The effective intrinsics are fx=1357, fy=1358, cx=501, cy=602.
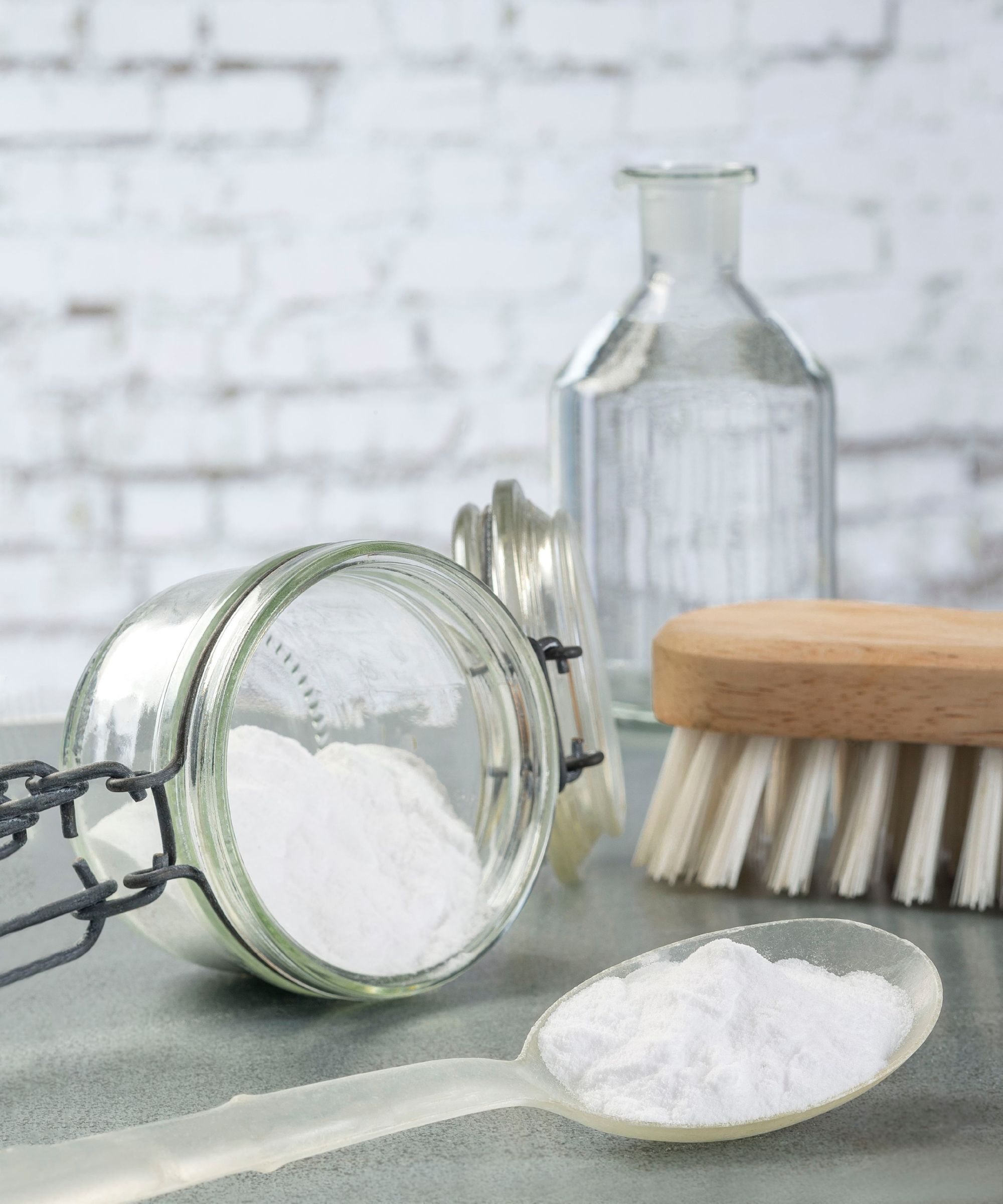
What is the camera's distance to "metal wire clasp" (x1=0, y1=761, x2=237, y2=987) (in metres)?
0.33

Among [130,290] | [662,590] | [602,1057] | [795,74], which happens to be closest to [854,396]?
[795,74]

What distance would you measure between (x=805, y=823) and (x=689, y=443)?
247mm

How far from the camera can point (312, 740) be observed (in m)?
0.47

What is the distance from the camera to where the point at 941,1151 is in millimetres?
335

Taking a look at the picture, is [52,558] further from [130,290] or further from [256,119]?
[256,119]

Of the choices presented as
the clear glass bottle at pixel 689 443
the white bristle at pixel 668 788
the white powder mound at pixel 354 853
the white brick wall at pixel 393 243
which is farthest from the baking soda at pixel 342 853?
the white brick wall at pixel 393 243

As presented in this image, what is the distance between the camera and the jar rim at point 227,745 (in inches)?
14.9

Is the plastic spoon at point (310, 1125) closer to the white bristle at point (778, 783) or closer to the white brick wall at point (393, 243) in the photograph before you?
the white bristle at point (778, 783)

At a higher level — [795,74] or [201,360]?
[795,74]

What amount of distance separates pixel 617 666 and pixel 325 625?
27cm

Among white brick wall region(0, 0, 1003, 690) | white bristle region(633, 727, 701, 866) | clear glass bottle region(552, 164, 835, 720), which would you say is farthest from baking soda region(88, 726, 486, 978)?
white brick wall region(0, 0, 1003, 690)

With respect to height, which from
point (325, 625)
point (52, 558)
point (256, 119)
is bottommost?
point (52, 558)

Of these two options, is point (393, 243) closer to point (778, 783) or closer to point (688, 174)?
point (688, 174)

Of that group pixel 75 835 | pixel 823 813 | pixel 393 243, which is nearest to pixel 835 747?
pixel 823 813
